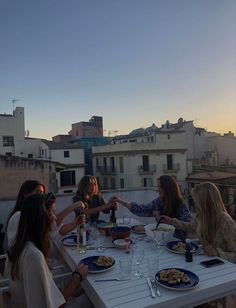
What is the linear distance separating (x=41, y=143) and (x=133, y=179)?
31.8 feet

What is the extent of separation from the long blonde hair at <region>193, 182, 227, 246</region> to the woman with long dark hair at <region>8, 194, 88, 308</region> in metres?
1.55

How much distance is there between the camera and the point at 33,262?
1776mm

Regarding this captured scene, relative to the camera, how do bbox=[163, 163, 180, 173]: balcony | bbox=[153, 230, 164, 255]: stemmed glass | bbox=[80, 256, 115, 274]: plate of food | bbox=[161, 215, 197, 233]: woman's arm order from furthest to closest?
bbox=[163, 163, 180, 173]: balcony
bbox=[161, 215, 197, 233]: woman's arm
bbox=[153, 230, 164, 255]: stemmed glass
bbox=[80, 256, 115, 274]: plate of food

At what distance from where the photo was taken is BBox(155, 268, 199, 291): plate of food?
2041 millimetres

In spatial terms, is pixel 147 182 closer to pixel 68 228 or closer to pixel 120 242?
pixel 68 228

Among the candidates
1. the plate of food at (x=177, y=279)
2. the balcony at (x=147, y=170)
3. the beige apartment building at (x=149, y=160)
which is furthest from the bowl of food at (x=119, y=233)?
the balcony at (x=147, y=170)

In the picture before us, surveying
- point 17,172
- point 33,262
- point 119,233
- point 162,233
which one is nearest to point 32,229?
point 33,262

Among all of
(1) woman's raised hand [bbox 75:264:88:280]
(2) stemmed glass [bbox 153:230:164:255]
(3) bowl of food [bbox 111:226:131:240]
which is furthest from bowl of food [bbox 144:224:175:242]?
(1) woman's raised hand [bbox 75:264:88:280]

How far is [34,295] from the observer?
1770mm

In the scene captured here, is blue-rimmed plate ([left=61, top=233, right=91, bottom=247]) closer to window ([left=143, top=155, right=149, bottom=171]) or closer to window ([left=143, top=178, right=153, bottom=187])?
window ([left=143, top=155, right=149, bottom=171])

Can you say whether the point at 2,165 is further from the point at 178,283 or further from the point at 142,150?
the point at 142,150

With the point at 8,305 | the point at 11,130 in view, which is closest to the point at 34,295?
the point at 8,305

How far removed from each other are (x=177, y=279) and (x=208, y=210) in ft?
3.41

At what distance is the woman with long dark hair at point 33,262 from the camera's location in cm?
177
